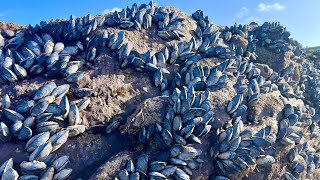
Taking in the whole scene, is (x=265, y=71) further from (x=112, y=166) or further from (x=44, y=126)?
(x=44, y=126)

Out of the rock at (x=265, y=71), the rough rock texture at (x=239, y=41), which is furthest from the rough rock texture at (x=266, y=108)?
the rough rock texture at (x=239, y=41)

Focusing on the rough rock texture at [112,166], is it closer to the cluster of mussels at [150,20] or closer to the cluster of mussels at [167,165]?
the cluster of mussels at [167,165]

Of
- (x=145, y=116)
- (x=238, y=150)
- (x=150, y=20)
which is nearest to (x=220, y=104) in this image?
Answer: (x=238, y=150)

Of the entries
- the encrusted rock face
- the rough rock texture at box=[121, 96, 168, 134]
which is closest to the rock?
the encrusted rock face

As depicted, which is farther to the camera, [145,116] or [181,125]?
[145,116]

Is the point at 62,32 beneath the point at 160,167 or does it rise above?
above

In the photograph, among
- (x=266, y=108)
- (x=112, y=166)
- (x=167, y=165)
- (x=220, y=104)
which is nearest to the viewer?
(x=112, y=166)

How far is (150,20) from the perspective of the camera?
275 inches

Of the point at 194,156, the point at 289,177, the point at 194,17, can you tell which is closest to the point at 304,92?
the point at 194,17

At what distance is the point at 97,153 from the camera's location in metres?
4.70

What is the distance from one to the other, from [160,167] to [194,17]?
502cm

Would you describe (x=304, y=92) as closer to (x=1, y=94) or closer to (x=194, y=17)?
(x=194, y=17)

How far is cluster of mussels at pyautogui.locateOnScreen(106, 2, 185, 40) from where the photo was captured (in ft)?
22.2

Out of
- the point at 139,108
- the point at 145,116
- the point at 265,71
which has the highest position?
the point at 265,71
